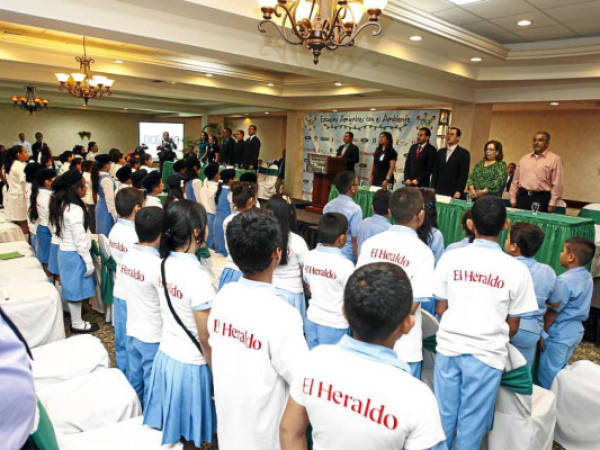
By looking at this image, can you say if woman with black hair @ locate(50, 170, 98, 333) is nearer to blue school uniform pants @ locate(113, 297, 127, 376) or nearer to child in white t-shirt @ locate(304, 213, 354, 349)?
blue school uniform pants @ locate(113, 297, 127, 376)

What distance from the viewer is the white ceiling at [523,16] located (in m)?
4.30

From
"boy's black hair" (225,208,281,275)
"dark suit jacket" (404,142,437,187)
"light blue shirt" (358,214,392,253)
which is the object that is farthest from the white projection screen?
"boy's black hair" (225,208,281,275)

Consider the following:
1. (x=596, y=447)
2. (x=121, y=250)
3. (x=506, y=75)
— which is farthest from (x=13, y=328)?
(x=506, y=75)

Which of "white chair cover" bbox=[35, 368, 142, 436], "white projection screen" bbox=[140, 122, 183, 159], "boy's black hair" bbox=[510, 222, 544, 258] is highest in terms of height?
"white projection screen" bbox=[140, 122, 183, 159]

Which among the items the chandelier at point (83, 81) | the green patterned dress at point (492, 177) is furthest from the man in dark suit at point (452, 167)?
Result: the chandelier at point (83, 81)

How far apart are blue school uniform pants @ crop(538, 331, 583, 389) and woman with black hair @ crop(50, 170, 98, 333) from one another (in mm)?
3576

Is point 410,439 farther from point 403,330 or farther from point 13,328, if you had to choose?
point 13,328

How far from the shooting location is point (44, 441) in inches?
36.7

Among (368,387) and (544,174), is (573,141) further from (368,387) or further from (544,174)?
(368,387)

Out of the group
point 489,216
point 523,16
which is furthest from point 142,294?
point 523,16

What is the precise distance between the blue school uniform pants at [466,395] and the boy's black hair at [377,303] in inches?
40.5

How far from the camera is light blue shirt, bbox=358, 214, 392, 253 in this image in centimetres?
359

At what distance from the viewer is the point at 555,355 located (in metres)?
2.81

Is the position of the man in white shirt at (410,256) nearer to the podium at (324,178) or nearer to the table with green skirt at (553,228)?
the table with green skirt at (553,228)
